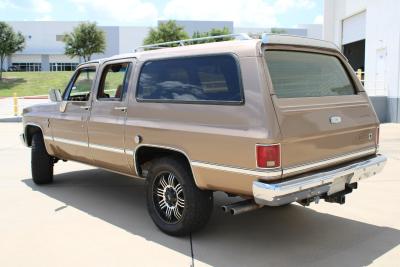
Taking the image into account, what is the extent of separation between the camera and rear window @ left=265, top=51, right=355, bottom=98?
14.4ft

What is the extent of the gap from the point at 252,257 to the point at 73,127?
3.20m

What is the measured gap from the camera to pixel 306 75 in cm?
476

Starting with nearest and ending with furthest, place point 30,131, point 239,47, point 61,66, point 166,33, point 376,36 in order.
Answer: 1. point 239,47
2. point 30,131
3. point 376,36
4. point 166,33
5. point 61,66

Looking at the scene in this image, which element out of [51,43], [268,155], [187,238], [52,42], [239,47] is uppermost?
[52,42]

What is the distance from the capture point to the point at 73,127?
635 cm

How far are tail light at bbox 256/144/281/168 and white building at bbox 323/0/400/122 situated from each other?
47.0 feet

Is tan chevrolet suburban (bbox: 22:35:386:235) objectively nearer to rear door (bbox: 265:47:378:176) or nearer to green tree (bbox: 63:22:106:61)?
rear door (bbox: 265:47:378:176)

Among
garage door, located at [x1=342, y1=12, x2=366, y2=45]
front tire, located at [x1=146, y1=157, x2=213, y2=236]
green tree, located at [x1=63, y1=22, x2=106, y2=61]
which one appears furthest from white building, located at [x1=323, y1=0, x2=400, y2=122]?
green tree, located at [x1=63, y1=22, x2=106, y2=61]

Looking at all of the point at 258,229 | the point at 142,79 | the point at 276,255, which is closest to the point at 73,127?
the point at 142,79

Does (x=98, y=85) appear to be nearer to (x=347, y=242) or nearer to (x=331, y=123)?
(x=331, y=123)

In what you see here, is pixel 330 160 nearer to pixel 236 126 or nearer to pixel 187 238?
pixel 236 126

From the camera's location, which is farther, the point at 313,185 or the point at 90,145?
the point at 90,145

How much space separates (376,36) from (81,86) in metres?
17.0

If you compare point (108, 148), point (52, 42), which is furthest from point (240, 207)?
point (52, 42)
